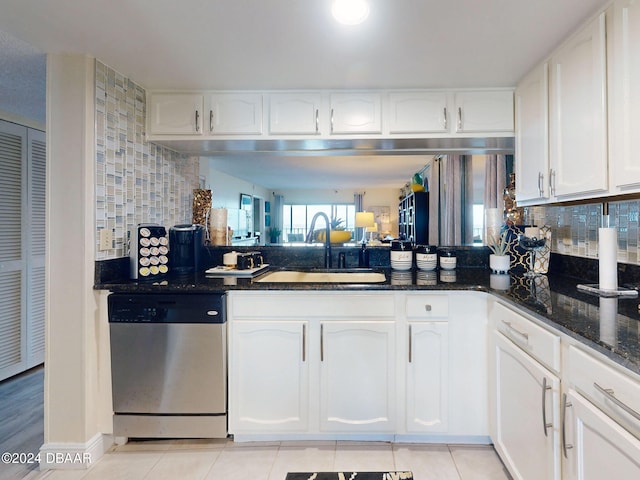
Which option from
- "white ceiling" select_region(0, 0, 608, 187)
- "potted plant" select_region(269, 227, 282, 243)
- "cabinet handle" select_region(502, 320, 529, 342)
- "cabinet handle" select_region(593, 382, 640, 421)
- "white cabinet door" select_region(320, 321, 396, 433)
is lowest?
"white cabinet door" select_region(320, 321, 396, 433)

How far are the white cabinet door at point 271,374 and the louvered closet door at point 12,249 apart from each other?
214 cm

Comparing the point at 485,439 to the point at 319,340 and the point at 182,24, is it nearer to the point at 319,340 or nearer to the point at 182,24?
the point at 319,340

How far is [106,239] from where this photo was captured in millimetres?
1838

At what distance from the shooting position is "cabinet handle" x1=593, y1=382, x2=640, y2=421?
2.64 feet

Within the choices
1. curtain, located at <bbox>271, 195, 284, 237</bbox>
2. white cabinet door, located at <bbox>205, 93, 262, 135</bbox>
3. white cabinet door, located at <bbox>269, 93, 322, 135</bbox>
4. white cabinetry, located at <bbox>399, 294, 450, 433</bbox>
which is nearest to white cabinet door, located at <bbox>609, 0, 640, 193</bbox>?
white cabinetry, located at <bbox>399, 294, 450, 433</bbox>

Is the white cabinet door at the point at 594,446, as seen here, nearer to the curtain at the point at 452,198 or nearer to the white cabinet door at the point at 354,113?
the white cabinet door at the point at 354,113

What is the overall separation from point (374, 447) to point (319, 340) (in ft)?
→ 2.14

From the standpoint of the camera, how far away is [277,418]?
181cm

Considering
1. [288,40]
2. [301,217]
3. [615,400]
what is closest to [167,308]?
[288,40]

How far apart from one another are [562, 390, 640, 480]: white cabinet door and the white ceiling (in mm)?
1473

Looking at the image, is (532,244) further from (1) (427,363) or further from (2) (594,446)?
(2) (594,446)

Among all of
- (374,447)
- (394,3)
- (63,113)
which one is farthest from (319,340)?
(63,113)

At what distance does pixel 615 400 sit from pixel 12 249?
3.66 metres

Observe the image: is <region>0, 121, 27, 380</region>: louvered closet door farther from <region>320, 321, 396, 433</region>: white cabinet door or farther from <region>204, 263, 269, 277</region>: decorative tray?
<region>320, 321, 396, 433</region>: white cabinet door
